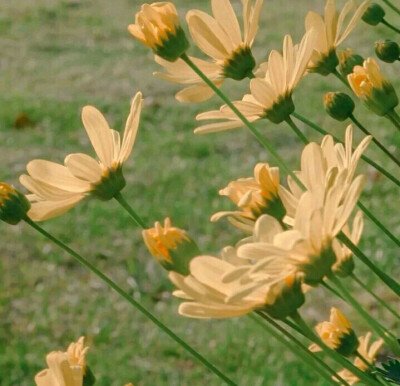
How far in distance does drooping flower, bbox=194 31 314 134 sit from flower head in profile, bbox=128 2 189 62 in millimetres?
71

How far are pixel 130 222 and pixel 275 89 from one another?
207 cm

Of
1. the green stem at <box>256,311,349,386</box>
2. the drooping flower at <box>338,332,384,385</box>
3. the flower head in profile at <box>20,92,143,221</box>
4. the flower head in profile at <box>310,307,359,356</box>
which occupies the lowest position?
the drooping flower at <box>338,332,384,385</box>

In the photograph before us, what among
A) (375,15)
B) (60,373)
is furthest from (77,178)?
(375,15)

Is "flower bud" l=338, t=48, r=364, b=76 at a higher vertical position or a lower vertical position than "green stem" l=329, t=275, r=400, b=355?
lower

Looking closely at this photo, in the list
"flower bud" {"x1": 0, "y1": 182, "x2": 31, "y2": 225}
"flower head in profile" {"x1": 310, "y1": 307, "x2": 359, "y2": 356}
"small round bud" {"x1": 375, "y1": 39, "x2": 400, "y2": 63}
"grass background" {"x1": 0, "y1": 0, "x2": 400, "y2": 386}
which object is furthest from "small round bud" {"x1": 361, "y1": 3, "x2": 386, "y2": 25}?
"grass background" {"x1": 0, "y1": 0, "x2": 400, "y2": 386}

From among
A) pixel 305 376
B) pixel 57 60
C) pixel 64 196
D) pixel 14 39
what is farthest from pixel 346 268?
pixel 14 39

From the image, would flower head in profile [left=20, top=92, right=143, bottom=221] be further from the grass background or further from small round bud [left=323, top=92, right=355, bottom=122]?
the grass background

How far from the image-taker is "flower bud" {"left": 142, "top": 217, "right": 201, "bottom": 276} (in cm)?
59

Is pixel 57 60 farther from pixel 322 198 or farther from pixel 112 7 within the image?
pixel 322 198

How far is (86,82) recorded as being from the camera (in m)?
4.34

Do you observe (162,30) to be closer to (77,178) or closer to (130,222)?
(77,178)

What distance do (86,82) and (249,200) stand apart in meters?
3.75

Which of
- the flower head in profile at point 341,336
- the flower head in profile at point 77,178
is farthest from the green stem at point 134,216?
the flower head in profile at point 341,336

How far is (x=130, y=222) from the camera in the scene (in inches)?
111
